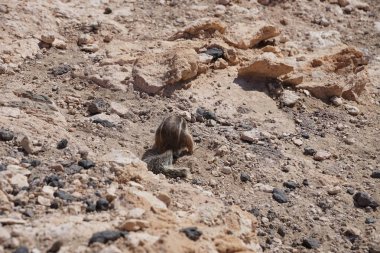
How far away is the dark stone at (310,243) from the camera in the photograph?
4.92 meters

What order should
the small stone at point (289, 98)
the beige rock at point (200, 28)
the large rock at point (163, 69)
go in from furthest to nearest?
the beige rock at point (200, 28) < the small stone at point (289, 98) < the large rock at point (163, 69)

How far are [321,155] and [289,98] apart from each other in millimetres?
1018

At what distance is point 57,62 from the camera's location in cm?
690

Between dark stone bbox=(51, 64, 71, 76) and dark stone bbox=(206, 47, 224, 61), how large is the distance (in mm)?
1613

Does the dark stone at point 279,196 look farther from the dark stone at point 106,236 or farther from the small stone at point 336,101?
the small stone at point 336,101

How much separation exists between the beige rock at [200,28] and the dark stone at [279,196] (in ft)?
8.69

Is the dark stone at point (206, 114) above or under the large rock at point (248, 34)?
under

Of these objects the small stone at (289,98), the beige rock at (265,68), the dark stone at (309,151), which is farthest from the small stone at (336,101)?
the dark stone at (309,151)

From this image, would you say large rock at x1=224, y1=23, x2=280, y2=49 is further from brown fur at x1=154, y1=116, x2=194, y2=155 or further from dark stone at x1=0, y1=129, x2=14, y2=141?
dark stone at x1=0, y1=129, x2=14, y2=141

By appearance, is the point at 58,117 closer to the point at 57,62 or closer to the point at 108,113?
the point at 108,113

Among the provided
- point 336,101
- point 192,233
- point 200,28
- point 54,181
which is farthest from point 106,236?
point 200,28

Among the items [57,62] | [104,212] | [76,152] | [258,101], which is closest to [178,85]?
[258,101]

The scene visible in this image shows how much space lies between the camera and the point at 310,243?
194 inches

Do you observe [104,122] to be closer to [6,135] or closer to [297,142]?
[6,135]
